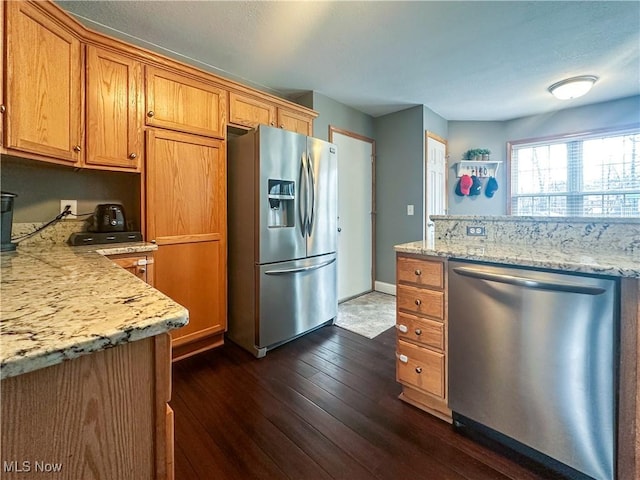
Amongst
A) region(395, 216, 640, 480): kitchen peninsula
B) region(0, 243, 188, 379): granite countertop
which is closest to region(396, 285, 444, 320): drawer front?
region(395, 216, 640, 480): kitchen peninsula

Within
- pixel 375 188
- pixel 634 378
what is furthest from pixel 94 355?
pixel 375 188

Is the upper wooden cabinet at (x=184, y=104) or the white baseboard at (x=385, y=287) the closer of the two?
the upper wooden cabinet at (x=184, y=104)

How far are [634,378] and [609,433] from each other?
243 millimetres

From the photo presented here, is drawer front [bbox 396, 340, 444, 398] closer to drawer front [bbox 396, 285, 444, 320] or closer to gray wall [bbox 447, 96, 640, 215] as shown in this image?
drawer front [bbox 396, 285, 444, 320]

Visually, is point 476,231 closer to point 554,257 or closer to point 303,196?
point 554,257

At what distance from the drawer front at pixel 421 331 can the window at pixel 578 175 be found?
3.39 metres

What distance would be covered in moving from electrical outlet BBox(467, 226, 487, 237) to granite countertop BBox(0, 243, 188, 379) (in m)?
1.79

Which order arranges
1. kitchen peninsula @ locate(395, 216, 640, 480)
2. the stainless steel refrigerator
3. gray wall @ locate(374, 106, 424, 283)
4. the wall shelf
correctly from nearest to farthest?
1. kitchen peninsula @ locate(395, 216, 640, 480)
2. the stainless steel refrigerator
3. gray wall @ locate(374, 106, 424, 283)
4. the wall shelf

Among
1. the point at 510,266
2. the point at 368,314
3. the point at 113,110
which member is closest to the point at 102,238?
the point at 113,110

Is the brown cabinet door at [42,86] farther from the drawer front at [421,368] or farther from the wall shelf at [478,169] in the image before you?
the wall shelf at [478,169]

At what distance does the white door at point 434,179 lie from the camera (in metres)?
3.78

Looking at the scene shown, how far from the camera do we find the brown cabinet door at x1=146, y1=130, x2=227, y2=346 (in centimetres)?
204

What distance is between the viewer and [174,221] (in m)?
2.12

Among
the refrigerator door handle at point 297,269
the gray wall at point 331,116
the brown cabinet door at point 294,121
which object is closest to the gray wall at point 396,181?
the gray wall at point 331,116
